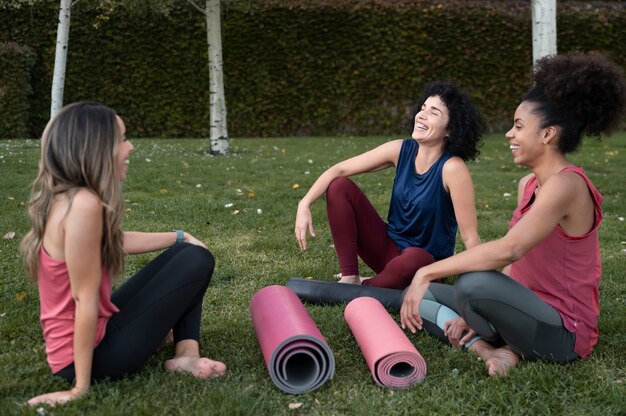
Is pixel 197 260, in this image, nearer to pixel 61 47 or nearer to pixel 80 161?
pixel 80 161

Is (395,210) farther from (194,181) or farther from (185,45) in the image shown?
(185,45)

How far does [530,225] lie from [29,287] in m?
3.11

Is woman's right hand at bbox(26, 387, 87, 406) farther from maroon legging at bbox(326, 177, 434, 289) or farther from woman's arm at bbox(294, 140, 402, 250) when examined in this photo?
maroon legging at bbox(326, 177, 434, 289)

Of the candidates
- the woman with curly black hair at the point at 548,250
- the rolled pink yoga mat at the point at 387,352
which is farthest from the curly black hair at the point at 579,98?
the rolled pink yoga mat at the point at 387,352

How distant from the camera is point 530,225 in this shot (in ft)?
9.60

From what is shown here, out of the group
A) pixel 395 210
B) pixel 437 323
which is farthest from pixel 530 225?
pixel 395 210

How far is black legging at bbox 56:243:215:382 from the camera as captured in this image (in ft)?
9.53

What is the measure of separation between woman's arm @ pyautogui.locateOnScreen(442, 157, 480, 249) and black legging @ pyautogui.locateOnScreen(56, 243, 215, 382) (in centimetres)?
156

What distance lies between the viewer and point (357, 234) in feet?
14.5

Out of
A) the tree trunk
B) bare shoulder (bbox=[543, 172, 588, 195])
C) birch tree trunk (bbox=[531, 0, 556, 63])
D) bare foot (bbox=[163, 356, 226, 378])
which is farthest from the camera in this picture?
the tree trunk

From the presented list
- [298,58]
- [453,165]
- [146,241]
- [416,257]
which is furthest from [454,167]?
[298,58]

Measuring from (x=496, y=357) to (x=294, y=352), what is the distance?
0.95 meters

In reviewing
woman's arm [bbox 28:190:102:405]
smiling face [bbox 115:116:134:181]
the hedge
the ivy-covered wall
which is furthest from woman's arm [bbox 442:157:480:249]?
the hedge

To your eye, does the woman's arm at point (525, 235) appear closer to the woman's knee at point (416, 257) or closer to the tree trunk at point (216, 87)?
the woman's knee at point (416, 257)
